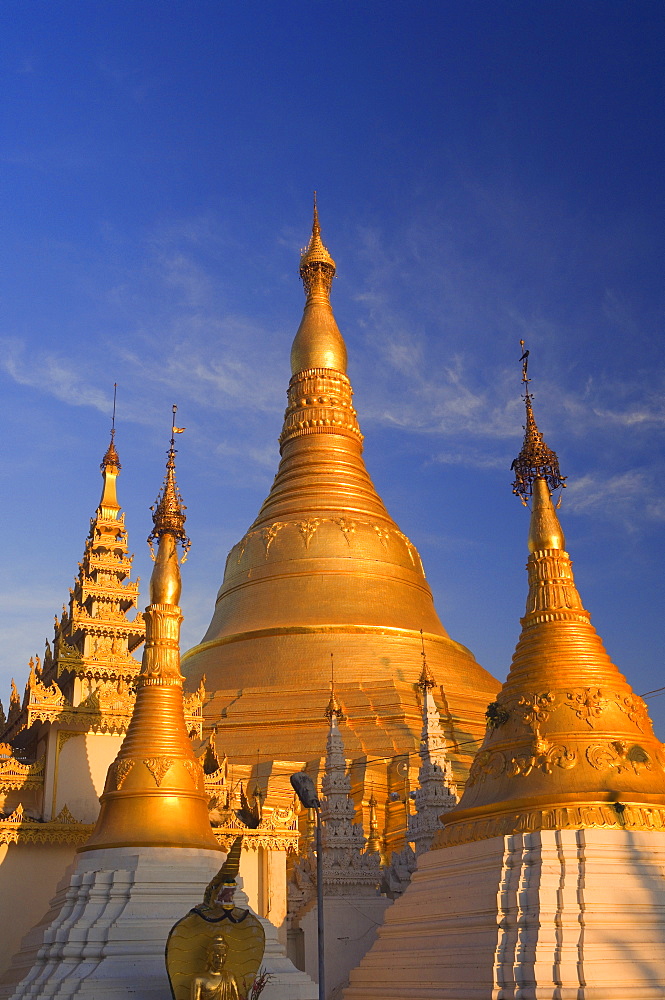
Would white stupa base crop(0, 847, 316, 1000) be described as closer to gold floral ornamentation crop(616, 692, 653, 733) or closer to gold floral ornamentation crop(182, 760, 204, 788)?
gold floral ornamentation crop(182, 760, 204, 788)

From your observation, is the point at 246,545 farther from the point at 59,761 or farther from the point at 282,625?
the point at 59,761

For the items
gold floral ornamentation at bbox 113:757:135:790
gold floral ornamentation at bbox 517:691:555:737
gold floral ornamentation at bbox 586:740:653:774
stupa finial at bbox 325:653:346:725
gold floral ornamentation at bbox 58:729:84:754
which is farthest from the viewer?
stupa finial at bbox 325:653:346:725

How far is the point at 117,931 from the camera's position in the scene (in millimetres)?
14383

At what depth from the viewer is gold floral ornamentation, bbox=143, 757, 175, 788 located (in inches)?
635

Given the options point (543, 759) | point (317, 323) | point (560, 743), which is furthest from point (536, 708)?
point (317, 323)

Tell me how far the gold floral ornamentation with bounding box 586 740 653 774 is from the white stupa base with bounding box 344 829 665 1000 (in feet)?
3.30

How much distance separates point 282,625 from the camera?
3077 cm

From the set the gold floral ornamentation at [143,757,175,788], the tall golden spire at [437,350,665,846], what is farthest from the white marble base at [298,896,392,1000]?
the tall golden spire at [437,350,665,846]

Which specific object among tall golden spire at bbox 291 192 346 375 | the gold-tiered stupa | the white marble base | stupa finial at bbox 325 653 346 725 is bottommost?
the white marble base

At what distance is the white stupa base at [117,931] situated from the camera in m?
13.8

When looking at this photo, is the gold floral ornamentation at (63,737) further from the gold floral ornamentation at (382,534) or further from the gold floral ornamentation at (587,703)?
the gold floral ornamentation at (382,534)

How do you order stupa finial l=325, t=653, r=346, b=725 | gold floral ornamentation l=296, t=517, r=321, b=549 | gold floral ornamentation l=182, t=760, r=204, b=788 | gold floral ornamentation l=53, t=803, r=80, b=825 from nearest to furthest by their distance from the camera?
1. gold floral ornamentation l=182, t=760, r=204, b=788
2. gold floral ornamentation l=53, t=803, r=80, b=825
3. stupa finial l=325, t=653, r=346, b=725
4. gold floral ornamentation l=296, t=517, r=321, b=549

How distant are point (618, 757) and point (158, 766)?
7033mm

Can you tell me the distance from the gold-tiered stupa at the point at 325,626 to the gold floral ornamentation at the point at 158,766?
825 cm
